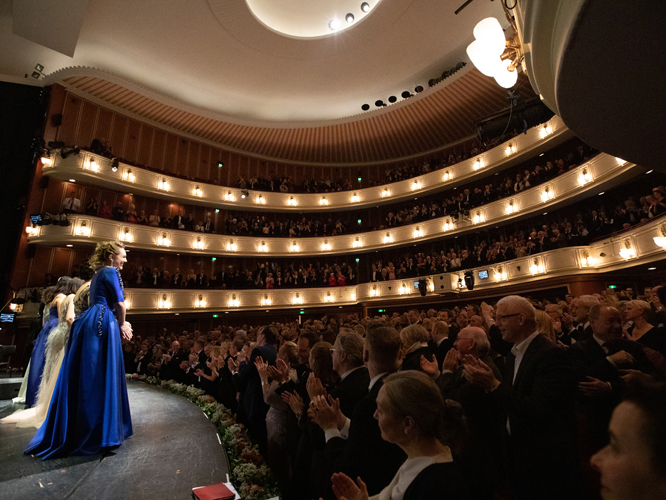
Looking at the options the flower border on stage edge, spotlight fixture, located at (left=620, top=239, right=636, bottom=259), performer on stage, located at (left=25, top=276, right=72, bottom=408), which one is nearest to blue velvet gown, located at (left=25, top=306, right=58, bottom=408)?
performer on stage, located at (left=25, top=276, right=72, bottom=408)

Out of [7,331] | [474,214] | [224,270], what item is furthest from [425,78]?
[7,331]

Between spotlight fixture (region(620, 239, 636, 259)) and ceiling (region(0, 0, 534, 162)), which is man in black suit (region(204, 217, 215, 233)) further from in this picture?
spotlight fixture (region(620, 239, 636, 259))

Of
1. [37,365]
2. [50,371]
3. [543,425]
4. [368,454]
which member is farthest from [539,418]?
[37,365]

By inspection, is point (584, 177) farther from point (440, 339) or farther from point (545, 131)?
point (440, 339)

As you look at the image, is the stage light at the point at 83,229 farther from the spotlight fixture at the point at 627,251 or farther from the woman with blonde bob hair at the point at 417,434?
the spotlight fixture at the point at 627,251

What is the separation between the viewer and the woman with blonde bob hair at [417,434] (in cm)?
121

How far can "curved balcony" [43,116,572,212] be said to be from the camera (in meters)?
13.1

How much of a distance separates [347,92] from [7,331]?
51.0 ft

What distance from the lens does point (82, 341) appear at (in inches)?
129

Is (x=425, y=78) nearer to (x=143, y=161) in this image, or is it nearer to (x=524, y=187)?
(x=524, y=187)

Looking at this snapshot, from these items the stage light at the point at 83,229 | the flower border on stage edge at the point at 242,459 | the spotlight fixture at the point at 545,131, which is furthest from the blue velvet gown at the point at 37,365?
the spotlight fixture at the point at 545,131

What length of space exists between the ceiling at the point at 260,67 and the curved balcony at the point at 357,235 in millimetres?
5097

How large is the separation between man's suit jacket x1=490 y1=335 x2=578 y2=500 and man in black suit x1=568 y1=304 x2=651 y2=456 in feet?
0.70

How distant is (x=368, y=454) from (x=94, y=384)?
8.81 feet
